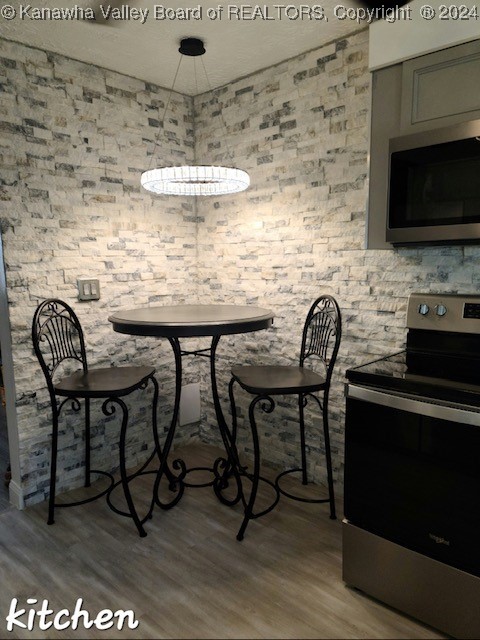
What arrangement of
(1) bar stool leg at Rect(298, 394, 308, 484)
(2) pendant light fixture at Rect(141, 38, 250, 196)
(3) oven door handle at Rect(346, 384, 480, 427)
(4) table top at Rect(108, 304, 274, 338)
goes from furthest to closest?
(1) bar stool leg at Rect(298, 394, 308, 484) < (2) pendant light fixture at Rect(141, 38, 250, 196) < (4) table top at Rect(108, 304, 274, 338) < (3) oven door handle at Rect(346, 384, 480, 427)

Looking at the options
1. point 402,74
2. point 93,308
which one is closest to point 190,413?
point 93,308

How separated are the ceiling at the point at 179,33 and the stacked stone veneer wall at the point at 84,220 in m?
0.16

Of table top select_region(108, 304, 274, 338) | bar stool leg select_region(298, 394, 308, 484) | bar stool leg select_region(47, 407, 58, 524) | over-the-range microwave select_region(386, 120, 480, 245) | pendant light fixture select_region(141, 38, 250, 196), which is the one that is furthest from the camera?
bar stool leg select_region(298, 394, 308, 484)

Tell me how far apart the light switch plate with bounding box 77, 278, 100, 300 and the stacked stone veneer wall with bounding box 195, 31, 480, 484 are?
2.54 ft

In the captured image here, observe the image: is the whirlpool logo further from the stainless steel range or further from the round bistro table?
the round bistro table

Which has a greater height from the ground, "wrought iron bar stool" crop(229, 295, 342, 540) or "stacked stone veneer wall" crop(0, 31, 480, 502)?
"stacked stone veneer wall" crop(0, 31, 480, 502)

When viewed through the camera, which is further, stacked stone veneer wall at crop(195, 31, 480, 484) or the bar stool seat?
stacked stone veneer wall at crop(195, 31, 480, 484)

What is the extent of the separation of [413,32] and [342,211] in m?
0.79

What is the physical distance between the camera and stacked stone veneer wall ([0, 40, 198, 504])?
7.11 feet

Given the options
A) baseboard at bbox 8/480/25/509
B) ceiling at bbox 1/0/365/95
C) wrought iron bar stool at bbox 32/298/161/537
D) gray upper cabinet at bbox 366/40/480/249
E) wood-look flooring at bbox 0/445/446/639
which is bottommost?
wood-look flooring at bbox 0/445/446/639

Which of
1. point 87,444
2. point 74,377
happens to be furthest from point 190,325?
point 87,444

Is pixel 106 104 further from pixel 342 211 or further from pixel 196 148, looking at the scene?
pixel 342 211

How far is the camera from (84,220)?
242 centimetres

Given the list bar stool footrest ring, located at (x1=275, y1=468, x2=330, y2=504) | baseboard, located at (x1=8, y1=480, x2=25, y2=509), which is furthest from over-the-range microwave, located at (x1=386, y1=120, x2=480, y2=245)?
baseboard, located at (x1=8, y1=480, x2=25, y2=509)
